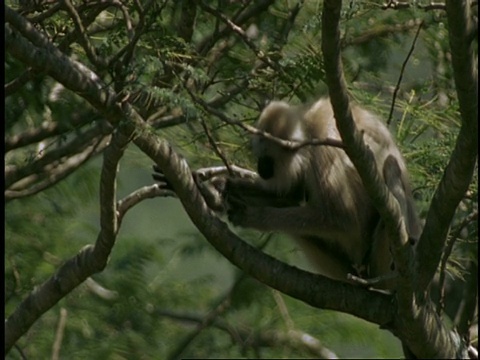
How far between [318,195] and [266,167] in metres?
0.38

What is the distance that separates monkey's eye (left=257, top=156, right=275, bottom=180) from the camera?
7766 mm

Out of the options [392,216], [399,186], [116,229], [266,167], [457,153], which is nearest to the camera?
[457,153]

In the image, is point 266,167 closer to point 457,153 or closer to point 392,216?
point 392,216

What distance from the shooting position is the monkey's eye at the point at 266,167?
306 inches

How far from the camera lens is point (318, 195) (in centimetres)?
783

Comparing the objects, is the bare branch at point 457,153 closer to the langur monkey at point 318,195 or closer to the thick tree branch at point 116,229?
the thick tree branch at point 116,229

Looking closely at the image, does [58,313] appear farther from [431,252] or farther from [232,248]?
[431,252]

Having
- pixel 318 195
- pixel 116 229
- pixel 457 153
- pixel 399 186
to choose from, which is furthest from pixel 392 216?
pixel 318 195

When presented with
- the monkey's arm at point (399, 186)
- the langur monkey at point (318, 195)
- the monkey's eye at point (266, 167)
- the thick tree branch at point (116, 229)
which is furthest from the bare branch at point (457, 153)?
the monkey's eye at point (266, 167)

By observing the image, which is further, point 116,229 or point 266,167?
point 266,167

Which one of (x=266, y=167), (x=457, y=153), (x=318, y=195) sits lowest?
(x=318, y=195)

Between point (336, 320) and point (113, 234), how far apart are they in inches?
193

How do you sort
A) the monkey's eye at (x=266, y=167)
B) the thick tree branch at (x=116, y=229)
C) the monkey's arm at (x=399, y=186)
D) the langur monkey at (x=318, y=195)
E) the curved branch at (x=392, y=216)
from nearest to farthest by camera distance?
1. the curved branch at (x=392, y=216)
2. the thick tree branch at (x=116, y=229)
3. the monkey's arm at (x=399, y=186)
4. the langur monkey at (x=318, y=195)
5. the monkey's eye at (x=266, y=167)

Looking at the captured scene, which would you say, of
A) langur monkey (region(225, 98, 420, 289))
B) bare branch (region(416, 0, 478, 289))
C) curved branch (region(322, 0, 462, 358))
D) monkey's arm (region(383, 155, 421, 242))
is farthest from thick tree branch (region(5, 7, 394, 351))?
langur monkey (region(225, 98, 420, 289))
